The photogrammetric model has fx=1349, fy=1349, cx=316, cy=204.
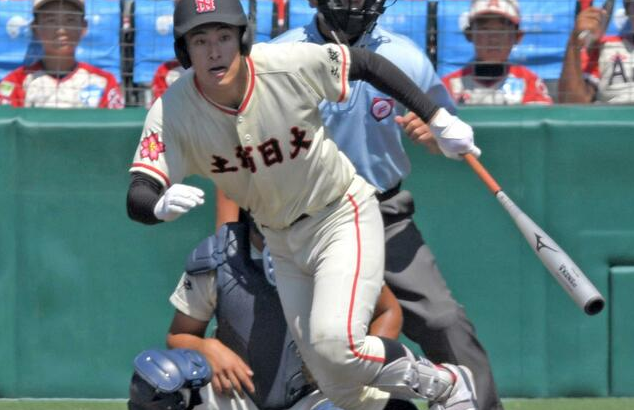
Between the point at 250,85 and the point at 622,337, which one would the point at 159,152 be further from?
the point at 622,337

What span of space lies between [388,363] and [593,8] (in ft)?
7.91

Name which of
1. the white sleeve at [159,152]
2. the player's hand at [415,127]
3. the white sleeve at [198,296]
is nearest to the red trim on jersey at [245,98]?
the white sleeve at [159,152]

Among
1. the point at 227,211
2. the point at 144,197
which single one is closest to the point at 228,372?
the point at 144,197

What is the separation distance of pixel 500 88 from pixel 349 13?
135 centimetres

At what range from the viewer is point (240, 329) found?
4.20m

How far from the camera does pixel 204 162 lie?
13.5ft

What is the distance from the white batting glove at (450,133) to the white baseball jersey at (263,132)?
0.32m

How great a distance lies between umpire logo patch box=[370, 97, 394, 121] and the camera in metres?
4.57

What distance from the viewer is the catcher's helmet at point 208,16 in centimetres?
393

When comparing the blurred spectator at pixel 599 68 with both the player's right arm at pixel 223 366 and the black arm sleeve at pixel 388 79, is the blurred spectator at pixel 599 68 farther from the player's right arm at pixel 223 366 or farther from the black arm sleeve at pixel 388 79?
the player's right arm at pixel 223 366

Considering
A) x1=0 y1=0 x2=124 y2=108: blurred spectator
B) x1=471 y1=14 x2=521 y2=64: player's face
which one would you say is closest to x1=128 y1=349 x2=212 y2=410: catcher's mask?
x1=0 y1=0 x2=124 y2=108: blurred spectator

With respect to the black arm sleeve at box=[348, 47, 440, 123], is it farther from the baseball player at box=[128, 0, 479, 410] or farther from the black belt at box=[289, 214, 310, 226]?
the black belt at box=[289, 214, 310, 226]

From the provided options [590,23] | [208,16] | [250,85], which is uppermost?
[208,16]

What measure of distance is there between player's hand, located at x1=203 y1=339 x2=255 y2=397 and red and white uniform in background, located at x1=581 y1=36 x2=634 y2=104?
229 cm
